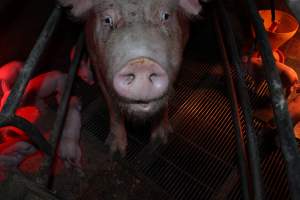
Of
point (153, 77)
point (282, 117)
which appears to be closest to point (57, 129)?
point (153, 77)

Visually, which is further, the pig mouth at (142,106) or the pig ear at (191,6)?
the pig ear at (191,6)

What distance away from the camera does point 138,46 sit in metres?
1.86

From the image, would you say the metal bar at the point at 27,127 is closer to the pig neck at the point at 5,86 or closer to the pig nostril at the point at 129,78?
the pig nostril at the point at 129,78

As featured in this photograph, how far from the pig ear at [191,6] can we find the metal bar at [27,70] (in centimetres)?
110

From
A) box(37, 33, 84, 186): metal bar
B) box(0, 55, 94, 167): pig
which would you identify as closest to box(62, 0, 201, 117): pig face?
box(37, 33, 84, 186): metal bar

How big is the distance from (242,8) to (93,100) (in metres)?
2.27

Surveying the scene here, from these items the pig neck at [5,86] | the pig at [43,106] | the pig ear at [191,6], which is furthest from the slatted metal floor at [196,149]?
the pig ear at [191,6]

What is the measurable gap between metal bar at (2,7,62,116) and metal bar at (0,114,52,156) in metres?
0.03

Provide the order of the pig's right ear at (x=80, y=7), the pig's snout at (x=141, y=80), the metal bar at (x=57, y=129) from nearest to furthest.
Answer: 1. the pig's snout at (x=141, y=80)
2. the metal bar at (x=57, y=129)
3. the pig's right ear at (x=80, y=7)

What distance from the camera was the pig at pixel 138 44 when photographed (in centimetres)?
184

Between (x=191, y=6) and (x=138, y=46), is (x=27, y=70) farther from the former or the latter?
(x=191, y=6)

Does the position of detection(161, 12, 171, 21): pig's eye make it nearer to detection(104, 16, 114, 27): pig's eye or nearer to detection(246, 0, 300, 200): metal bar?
detection(104, 16, 114, 27): pig's eye

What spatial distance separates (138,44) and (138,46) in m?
0.01

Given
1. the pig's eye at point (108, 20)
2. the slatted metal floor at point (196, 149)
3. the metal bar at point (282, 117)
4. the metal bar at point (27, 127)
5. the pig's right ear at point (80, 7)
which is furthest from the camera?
the slatted metal floor at point (196, 149)
